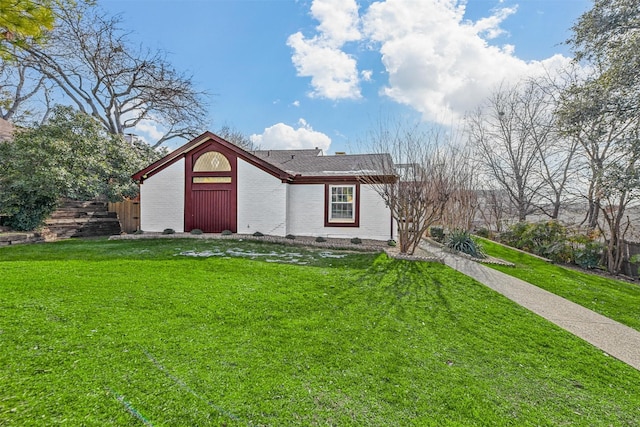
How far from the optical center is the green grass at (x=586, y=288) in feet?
17.9

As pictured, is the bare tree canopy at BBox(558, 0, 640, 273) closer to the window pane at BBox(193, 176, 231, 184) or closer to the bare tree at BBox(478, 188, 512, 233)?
the bare tree at BBox(478, 188, 512, 233)

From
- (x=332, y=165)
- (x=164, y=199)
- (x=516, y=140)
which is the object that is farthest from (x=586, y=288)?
(x=164, y=199)

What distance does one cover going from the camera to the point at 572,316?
197 inches

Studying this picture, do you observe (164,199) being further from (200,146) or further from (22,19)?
(22,19)

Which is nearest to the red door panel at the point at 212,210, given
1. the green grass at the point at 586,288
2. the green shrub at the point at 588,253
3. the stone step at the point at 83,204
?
the stone step at the point at 83,204

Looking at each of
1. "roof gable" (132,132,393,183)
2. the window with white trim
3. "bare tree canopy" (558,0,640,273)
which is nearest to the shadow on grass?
"roof gable" (132,132,393,183)

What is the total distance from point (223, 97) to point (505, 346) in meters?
20.8

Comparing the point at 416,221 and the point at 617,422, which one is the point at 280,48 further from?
the point at 617,422

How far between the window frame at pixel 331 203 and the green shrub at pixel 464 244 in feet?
11.8

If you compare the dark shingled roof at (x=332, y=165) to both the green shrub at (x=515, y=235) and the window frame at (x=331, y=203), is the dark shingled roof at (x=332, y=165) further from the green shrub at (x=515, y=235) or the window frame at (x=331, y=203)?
the green shrub at (x=515, y=235)

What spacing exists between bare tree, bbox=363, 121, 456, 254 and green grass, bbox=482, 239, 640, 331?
98.9 inches

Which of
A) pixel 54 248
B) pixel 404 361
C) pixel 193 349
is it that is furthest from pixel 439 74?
pixel 54 248

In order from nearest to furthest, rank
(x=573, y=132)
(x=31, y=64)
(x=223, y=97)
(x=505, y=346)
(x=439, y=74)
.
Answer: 1. (x=505, y=346)
2. (x=573, y=132)
3. (x=439, y=74)
4. (x=31, y=64)
5. (x=223, y=97)

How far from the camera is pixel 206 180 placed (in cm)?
1226
